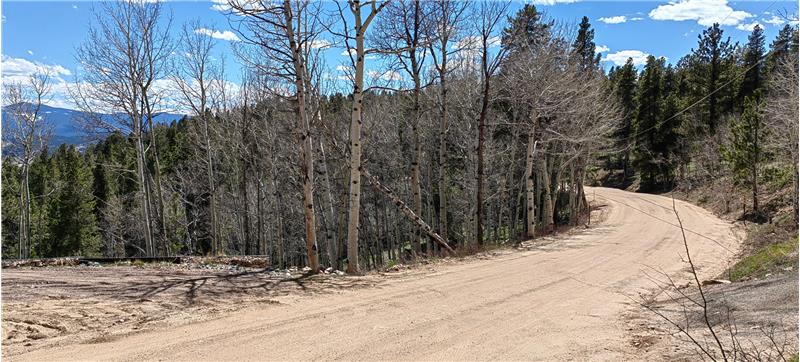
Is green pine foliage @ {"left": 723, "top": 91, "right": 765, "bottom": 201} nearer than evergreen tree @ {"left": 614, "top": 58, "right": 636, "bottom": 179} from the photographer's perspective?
Yes

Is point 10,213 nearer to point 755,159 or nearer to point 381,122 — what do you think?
point 381,122

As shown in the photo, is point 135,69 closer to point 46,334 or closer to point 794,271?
point 46,334

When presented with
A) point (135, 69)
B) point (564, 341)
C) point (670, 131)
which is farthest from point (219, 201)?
point (670, 131)

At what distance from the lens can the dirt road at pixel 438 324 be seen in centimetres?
545

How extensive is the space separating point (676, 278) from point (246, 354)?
11.2 m

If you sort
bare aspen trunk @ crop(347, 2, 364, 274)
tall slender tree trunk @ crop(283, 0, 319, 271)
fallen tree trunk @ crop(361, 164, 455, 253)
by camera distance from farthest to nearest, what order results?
fallen tree trunk @ crop(361, 164, 455, 253) → bare aspen trunk @ crop(347, 2, 364, 274) → tall slender tree trunk @ crop(283, 0, 319, 271)

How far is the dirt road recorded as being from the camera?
215 inches

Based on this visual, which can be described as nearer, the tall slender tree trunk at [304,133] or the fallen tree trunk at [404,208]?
the tall slender tree trunk at [304,133]

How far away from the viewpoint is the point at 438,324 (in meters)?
6.80

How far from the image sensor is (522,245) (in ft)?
60.4

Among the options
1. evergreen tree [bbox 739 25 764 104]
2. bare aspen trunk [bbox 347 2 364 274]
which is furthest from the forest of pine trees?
evergreen tree [bbox 739 25 764 104]

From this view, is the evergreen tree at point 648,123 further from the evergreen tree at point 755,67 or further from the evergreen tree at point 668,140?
the evergreen tree at point 755,67

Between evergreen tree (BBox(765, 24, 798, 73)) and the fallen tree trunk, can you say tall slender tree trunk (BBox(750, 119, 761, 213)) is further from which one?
the fallen tree trunk

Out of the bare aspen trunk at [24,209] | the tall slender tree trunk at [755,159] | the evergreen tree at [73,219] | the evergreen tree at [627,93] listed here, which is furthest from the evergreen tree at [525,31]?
the evergreen tree at [73,219]
